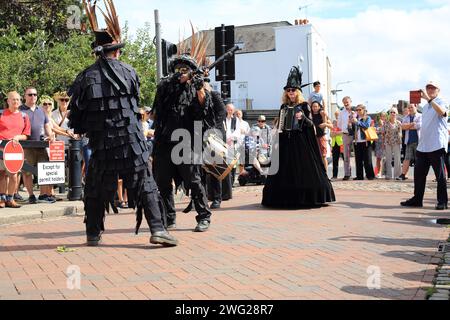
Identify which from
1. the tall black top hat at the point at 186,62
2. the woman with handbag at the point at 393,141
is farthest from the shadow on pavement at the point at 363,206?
the woman with handbag at the point at 393,141

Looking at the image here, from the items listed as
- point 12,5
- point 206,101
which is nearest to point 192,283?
point 206,101

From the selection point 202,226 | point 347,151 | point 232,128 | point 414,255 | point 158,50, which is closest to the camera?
point 414,255

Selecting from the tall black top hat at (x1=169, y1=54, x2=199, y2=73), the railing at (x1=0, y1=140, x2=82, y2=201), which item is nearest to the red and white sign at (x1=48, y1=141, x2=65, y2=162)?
the railing at (x1=0, y1=140, x2=82, y2=201)

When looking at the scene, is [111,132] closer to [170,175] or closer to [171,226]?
[170,175]

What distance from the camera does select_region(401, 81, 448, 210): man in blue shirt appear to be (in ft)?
33.1

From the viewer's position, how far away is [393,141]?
16109 mm

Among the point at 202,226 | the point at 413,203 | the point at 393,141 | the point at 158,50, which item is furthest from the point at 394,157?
the point at 202,226

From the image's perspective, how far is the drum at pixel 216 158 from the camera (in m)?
8.88

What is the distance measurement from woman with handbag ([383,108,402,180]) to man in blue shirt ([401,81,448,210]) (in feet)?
18.9

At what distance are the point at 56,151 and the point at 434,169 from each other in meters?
6.55

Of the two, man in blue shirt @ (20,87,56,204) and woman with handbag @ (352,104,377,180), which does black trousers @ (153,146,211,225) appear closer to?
man in blue shirt @ (20,87,56,204)

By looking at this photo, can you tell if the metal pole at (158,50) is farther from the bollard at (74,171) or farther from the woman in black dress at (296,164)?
the woman in black dress at (296,164)

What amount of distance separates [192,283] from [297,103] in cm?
589
